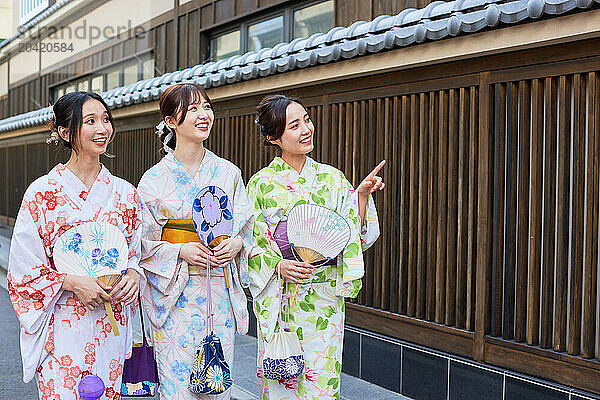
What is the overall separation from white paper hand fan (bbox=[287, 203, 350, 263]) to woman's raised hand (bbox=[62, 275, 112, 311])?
1081mm

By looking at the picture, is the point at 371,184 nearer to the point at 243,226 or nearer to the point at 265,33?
the point at 243,226

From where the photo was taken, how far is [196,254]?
386 centimetres

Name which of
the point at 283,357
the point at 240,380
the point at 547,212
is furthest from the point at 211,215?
the point at 240,380

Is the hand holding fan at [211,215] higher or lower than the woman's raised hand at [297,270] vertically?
higher

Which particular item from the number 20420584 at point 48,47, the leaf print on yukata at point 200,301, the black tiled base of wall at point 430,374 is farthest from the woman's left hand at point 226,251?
the number 20420584 at point 48,47

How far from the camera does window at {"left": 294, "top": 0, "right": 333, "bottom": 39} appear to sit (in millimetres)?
8750

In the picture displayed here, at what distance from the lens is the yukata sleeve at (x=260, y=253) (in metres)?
4.09

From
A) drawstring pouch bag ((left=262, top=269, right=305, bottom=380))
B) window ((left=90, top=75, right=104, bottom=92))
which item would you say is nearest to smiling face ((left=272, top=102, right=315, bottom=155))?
drawstring pouch bag ((left=262, top=269, right=305, bottom=380))

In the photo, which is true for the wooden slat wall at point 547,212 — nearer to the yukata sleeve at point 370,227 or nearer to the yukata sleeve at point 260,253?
the yukata sleeve at point 370,227

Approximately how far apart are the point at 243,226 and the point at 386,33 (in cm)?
232

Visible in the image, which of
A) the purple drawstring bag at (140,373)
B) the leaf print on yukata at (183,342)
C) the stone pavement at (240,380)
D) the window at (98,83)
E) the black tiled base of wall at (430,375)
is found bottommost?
the stone pavement at (240,380)

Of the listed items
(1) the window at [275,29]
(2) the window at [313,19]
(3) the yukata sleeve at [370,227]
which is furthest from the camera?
(1) the window at [275,29]

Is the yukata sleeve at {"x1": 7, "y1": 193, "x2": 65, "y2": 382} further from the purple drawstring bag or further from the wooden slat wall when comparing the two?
the wooden slat wall

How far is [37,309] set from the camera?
3555 millimetres
